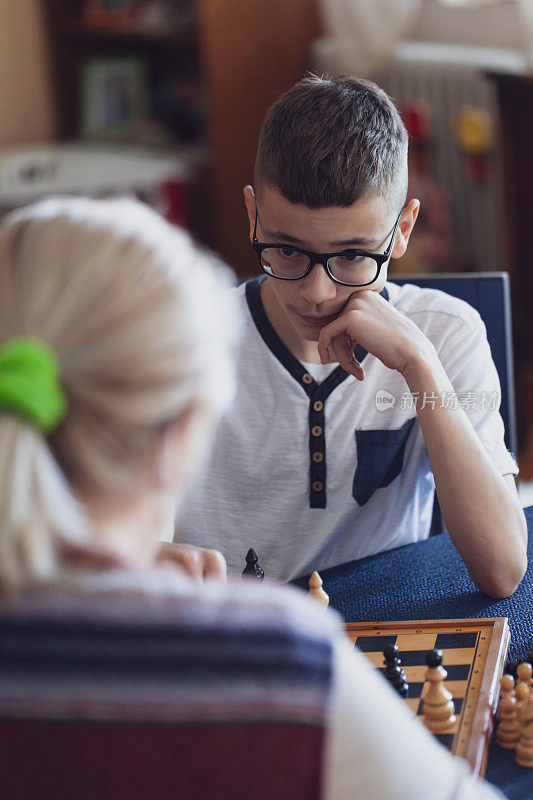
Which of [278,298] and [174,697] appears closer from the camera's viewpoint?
[174,697]

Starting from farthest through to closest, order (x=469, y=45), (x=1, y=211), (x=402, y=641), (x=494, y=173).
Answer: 1. (x=1, y=211)
2. (x=469, y=45)
3. (x=494, y=173)
4. (x=402, y=641)

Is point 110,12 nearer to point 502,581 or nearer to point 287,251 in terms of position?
point 287,251

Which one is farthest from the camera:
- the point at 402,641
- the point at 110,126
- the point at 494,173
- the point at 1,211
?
the point at 110,126

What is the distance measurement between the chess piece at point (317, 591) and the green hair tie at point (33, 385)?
581mm

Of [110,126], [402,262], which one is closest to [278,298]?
[402,262]

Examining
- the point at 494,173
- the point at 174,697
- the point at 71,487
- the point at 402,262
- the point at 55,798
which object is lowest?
the point at 402,262

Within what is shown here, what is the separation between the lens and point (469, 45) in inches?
145

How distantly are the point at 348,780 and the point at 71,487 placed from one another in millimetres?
288

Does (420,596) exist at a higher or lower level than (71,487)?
lower

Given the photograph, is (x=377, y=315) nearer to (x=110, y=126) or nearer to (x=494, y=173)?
(x=494, y=173)

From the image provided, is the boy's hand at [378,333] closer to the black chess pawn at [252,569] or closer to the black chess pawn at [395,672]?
the black chess pawn at [252,569]

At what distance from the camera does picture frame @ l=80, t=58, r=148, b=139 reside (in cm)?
457
